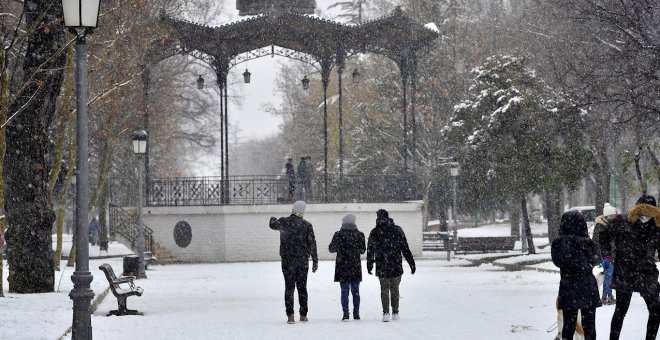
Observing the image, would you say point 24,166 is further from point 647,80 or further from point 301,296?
point 647,80

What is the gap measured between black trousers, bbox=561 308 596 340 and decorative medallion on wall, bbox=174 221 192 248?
28502 millimetres

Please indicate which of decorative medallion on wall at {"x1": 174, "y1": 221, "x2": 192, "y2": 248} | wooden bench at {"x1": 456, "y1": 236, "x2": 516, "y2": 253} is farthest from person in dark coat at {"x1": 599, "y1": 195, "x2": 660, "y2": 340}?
wooden bench at {"x1": 456, "y1": 236, "x2": 516, "y2": 253}

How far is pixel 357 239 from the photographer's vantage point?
1599cm

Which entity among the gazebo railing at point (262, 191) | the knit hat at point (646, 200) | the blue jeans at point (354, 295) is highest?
the gazebo railing at point (262, 191)

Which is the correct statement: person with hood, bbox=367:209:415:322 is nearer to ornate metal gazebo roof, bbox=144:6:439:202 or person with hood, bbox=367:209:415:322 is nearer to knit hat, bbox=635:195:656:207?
knit hat, bbox=635:195:656:207

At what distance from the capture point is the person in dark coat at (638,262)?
10859 millimetres

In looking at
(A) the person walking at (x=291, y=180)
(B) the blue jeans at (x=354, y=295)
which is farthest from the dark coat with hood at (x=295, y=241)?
(A) the person walking at (x=291, y=180)

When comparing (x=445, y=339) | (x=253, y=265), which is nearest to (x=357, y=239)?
(x=445, y=339)

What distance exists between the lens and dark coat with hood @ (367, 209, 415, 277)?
51.0 ft

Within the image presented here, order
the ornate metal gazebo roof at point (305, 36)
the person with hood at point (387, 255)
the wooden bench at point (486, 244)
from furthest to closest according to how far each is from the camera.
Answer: the wooden bench at point (486, 244) → the ornate metal gazebo roof at point (305, 36) → the person with hood at point (387, 255)

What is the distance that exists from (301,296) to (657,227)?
6252 millimetres

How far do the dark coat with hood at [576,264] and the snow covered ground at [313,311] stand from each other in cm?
287

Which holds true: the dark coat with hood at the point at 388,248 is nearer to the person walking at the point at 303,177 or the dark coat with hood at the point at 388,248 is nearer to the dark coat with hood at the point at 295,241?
the dark coat with hood at the point at 295,241

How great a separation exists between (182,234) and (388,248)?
922 inches
